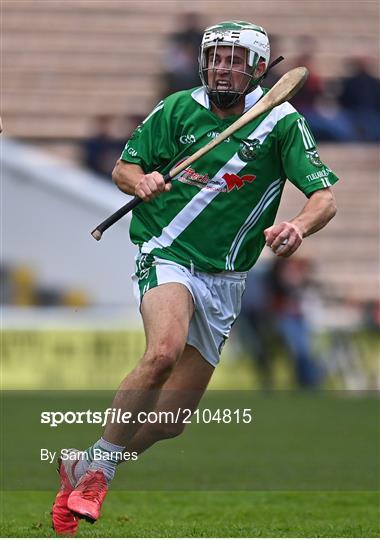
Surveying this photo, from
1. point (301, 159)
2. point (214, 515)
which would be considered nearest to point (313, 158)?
point (301, 159)

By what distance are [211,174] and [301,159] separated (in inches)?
16.3

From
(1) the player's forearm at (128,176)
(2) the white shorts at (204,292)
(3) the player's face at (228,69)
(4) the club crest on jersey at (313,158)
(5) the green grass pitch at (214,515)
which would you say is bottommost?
(5) the green grass pitch at (214,515)

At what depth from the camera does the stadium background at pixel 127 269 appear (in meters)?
7.91

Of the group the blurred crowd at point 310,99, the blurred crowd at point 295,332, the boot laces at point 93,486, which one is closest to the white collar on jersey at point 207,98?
the boot laces at point 93,486

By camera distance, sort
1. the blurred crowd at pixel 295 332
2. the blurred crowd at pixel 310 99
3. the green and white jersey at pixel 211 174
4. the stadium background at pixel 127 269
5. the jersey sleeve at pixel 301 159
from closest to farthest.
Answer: the jersey sleeve at pixel 301 159, the green and white jersey at pixel 211 174, the stadium background at pixel 127 269, the blurred crowd at pixel 295 332, the blurred crowd at pixel 310 99

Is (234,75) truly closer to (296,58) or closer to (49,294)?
(49,294)

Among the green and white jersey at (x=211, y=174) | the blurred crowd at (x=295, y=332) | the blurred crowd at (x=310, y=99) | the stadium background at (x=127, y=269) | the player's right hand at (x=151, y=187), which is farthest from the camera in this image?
the blurred crowd at (x=310, y=99)

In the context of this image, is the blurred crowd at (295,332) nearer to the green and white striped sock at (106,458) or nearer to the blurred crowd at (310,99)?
the blurred crowd at (310,99)

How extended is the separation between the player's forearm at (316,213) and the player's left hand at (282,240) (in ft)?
0.41

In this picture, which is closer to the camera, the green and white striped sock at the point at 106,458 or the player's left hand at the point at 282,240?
the player's left hand at the point at 282,240

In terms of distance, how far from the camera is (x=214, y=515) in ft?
24.2

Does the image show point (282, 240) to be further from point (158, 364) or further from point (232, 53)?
point (232, 53)

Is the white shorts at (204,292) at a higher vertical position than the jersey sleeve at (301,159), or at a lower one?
lower

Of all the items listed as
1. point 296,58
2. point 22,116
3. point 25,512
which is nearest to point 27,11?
point 22,116
